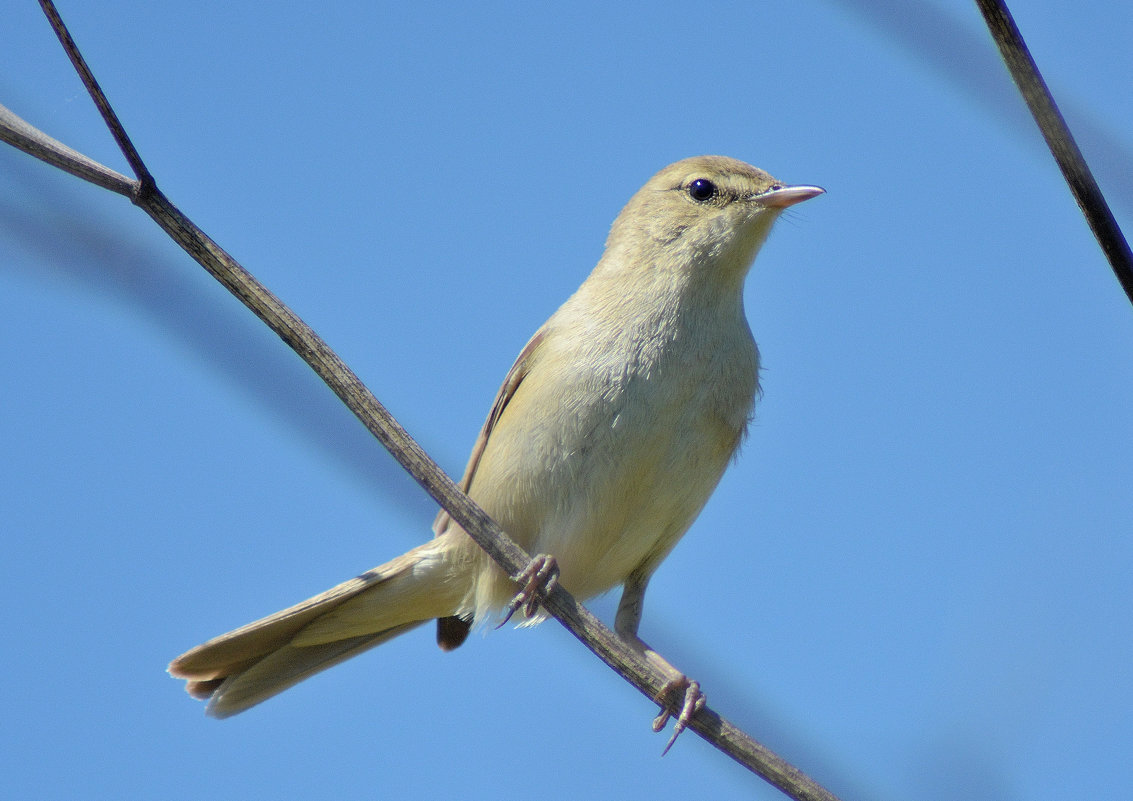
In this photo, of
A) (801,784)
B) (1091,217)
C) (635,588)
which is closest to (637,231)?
(635,588)

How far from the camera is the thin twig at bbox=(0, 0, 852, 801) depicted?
1697 mm

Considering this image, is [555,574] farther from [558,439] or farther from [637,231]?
[637,231]

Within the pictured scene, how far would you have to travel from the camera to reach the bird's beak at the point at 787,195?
156 inches

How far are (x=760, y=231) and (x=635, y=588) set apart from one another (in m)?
1.47

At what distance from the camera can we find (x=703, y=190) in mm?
4227

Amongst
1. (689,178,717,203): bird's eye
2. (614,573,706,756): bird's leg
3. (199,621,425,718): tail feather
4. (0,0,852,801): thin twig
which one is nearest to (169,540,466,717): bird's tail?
(199,621,425,718): tail feather

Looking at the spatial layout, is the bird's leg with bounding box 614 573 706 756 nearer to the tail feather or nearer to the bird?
the bird

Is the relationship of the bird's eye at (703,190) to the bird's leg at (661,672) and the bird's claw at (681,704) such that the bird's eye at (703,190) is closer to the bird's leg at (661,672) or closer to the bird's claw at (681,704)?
the bird's leg at (661,672)

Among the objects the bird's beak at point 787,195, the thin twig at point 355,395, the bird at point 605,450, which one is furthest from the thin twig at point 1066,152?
the bird's beak at point 787,195

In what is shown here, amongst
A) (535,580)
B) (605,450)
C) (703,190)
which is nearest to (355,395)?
(535,580)

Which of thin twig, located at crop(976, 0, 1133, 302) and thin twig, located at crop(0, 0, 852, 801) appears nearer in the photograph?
thin twig, located at crop(976, 0, 1133, 302)

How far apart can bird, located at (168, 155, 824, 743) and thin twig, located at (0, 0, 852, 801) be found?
63 centimetres

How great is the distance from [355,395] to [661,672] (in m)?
2.07

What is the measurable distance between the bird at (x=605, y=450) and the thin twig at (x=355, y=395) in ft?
2.08
